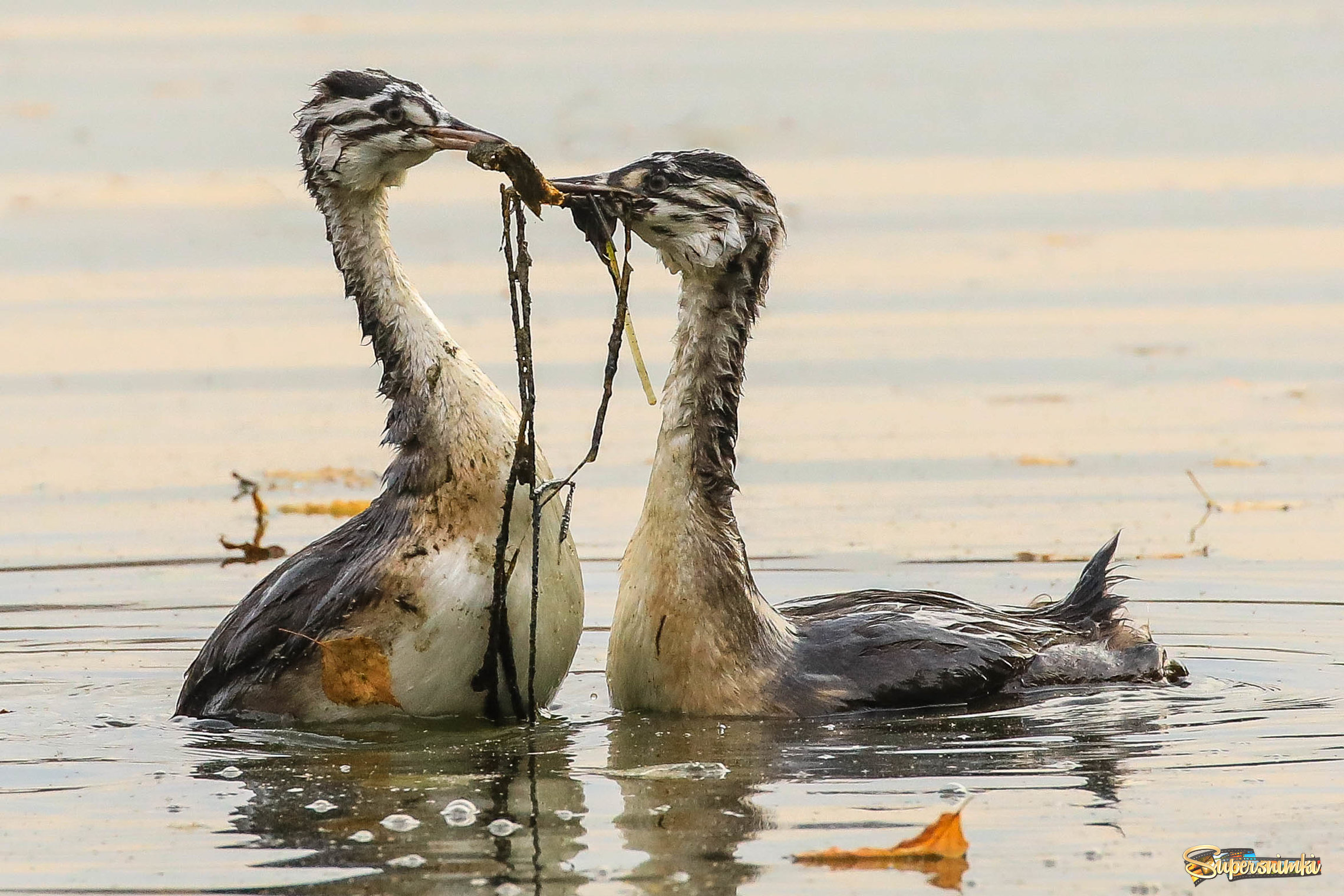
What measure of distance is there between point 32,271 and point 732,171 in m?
10.8

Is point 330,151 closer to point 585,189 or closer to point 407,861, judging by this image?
point 585,189

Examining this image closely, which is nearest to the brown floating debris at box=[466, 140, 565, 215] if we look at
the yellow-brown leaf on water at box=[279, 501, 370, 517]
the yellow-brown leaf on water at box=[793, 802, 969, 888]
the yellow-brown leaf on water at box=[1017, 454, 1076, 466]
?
the yellow-brown leaf on water at box=[793, 802, 969, 888]

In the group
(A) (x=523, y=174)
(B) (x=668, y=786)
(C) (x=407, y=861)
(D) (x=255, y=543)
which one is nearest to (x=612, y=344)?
(A) (x=523, y=174)

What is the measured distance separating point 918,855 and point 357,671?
2876 mm

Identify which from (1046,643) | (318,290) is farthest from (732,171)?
(318,290)

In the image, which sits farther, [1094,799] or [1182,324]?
[1182,324]

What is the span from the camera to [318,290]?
Answer: 18.6 metres

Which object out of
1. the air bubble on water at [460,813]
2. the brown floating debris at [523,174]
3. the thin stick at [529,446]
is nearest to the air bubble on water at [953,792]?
the air bubble on water at [460,813]

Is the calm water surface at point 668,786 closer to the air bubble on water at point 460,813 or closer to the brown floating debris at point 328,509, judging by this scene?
the air bubble on water at point 460,813

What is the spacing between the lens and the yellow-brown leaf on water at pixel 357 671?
30.7 feet

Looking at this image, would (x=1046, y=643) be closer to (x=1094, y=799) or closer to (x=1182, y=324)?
(x=1094, y=799)

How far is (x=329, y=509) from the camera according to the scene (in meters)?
13.4

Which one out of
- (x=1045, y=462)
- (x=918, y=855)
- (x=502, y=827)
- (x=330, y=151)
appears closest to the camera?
(x=918, y=855)

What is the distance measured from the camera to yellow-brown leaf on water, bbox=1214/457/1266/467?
1380cm
